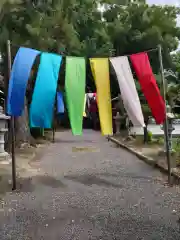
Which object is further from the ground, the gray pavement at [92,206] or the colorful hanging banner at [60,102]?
the colorful hanging banner at [60,102]

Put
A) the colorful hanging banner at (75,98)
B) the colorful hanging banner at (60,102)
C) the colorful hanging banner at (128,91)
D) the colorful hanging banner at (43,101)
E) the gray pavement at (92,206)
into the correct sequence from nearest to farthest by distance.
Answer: the gray pavement at (92,206)
the colorful hanging banner at (43,101)
the colorful hanging banner at (75,98)
the colorful hanging banner at (128,91)
the colorful hanging banner at (60,102)

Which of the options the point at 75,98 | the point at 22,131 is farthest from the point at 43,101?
the point at 22,131

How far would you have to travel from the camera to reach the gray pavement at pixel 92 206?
4.53 m

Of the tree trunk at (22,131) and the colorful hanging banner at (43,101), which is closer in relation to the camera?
the colorful hanging banner at (43,101)

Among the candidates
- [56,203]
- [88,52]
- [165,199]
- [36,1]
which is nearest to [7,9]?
[36,1]

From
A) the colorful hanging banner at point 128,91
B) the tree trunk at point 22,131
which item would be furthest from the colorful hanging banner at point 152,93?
the tree trunk at point 22,131

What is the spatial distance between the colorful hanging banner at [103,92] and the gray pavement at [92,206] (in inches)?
52.1

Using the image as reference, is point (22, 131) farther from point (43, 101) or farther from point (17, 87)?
point (43, 101)

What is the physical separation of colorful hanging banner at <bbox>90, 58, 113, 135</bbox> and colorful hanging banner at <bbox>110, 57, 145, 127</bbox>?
254 millimetres

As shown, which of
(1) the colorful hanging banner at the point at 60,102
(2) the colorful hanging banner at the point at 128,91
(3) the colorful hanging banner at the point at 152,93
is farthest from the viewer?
(1) the colorful hanging banner at the point at 60,102

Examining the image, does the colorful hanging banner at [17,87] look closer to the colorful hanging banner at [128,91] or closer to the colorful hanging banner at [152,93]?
the colorful hanging banner at [128,91]

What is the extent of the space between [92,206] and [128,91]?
8.52ft

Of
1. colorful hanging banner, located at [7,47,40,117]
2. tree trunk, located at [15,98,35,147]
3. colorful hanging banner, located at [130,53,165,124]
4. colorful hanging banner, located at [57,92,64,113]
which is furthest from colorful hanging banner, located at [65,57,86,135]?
tree trunk, located at [15,98,35,147]

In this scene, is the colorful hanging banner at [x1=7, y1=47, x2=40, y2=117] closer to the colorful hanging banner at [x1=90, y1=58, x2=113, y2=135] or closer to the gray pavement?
the colorful hanging banner at [x1=90, y1=58, x2=113, y2=135]
